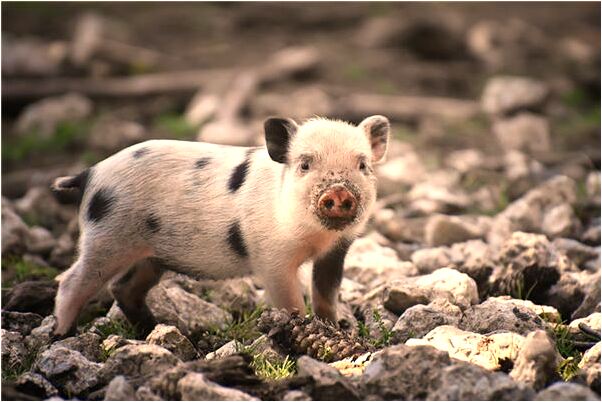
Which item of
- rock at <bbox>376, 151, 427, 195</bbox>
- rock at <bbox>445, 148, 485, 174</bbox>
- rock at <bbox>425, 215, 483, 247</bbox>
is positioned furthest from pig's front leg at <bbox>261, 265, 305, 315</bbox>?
rock at <bbox>445, 148, 485, 174</bbox>

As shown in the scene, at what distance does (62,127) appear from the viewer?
43.5 ft

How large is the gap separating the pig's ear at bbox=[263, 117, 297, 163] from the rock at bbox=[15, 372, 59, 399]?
208 centimetres

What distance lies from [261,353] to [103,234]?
1439 millimetres

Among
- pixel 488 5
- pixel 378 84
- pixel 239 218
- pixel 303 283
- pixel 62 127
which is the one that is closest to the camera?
pixel 239 218

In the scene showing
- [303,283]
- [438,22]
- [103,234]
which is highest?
[438,22]

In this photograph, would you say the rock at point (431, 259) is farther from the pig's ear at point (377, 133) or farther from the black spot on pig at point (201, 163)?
the black spot on pig at point (201, 163)

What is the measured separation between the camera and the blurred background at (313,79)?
12.2m

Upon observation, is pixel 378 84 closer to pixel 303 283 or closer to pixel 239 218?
pixel 303 283

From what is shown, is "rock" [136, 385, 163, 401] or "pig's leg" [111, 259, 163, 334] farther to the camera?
"pig's leg" [111, 259, 163, 334]

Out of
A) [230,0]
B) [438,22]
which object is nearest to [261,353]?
[438,22]

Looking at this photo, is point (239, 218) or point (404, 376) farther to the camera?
point (239, 218)

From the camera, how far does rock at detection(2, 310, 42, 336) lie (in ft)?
21.1

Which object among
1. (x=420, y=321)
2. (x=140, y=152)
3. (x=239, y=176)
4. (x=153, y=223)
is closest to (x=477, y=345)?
(x=420, y=321)

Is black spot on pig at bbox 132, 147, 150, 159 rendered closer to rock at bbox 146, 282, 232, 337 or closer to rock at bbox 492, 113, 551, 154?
rock at bbox 146, 282, 232, 337
